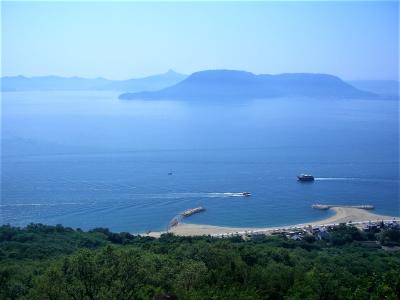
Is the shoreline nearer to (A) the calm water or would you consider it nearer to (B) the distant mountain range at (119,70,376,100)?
(A) the calm water

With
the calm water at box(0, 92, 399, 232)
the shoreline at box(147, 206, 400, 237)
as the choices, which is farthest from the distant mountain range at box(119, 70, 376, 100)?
the shoreline at box(147, 206, 400, 237)

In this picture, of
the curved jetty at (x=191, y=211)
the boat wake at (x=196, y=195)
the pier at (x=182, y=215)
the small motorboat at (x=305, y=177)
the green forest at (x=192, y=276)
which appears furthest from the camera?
the small motorboat at (x=305, y=177)

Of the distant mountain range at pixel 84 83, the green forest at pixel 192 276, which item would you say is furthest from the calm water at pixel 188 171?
the distant mountain range at pixel 84 83

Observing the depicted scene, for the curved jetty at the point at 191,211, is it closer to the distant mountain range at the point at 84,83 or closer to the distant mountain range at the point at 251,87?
the distant mountain range at the point at 251,87

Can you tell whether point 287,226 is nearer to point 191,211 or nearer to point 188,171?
point 191,211

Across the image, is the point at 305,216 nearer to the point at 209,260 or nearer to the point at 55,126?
the point at 209,260

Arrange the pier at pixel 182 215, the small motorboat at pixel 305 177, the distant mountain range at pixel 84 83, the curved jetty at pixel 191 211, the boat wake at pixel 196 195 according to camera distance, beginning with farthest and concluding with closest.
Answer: the distant mountain range at pixel 84 83, the small motorboat at pixel 305 177, the boat wake at pixel 196 195, the curved jetty at pixel 191 211, the pier at pixel 182 215
